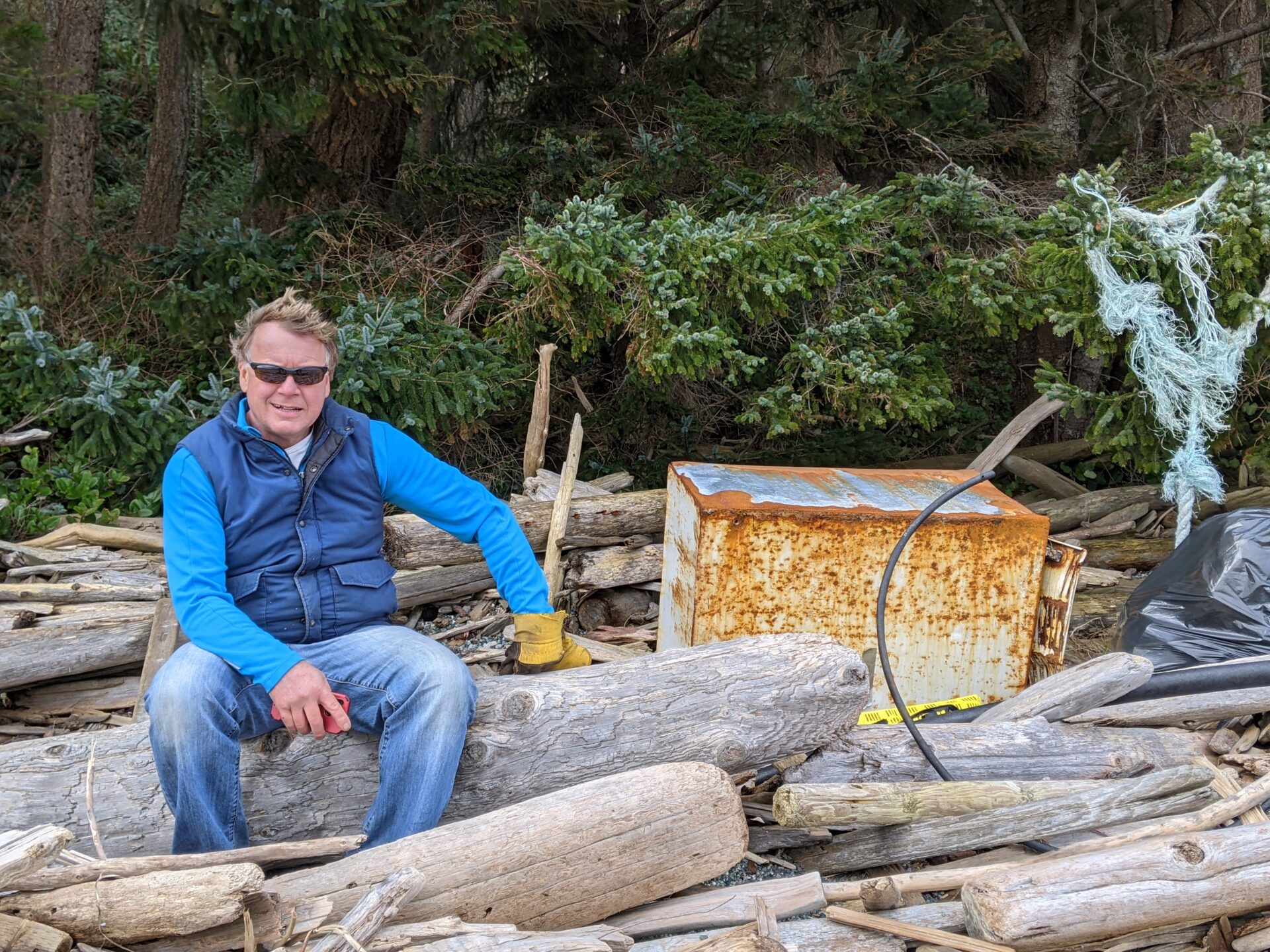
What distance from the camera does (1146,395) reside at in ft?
17.2

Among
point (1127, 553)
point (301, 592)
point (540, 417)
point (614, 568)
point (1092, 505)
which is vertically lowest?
point (1127, 553)

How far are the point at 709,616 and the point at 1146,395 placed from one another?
8.64ft

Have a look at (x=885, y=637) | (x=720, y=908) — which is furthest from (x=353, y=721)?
(x=885, y=637)

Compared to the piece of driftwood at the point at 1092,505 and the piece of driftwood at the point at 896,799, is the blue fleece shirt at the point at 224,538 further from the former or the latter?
the piece of driftwood at the point at 1092,505

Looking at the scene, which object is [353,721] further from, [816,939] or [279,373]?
[816,939]

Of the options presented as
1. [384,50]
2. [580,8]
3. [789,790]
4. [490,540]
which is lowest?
[789,790]

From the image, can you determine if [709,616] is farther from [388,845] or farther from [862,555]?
[388,845]

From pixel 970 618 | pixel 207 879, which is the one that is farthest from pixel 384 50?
pixel 207 879

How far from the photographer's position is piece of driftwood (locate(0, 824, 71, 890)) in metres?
2.30

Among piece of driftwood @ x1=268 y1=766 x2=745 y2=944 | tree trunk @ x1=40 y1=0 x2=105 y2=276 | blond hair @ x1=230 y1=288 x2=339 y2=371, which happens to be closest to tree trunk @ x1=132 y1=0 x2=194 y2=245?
tree trunk @ x1=40 y1=0 x2=105 y2=276

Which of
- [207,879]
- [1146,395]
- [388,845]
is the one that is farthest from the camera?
[1146,395]

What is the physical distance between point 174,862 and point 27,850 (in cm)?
37

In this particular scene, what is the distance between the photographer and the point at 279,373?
3199 millimetres

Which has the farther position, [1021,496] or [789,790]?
[1021,496]
